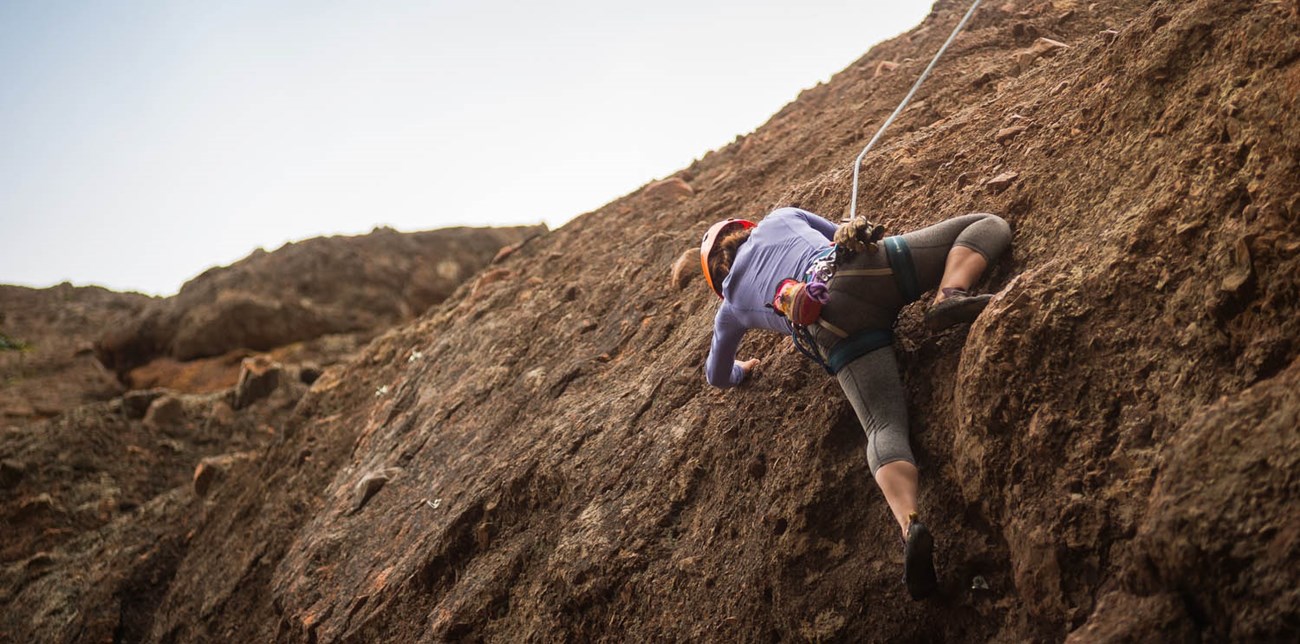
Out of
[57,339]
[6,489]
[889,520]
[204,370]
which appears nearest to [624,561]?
[889,520]

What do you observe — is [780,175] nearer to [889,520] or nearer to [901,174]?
[901,174]

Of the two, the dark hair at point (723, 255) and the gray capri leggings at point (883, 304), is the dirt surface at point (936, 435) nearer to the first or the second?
the gray capri leggings at point (883, 304)

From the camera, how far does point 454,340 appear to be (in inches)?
359

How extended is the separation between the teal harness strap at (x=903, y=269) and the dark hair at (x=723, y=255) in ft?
3.02

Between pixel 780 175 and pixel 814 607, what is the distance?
5.18 metres

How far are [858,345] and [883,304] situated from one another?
23cm

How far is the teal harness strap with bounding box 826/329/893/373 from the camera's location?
158 inches

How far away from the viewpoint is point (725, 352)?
4879 millimetres

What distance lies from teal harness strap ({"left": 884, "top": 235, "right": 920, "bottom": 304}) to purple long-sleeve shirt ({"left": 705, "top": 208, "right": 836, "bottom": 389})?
0.36 m

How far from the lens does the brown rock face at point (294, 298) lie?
15273mm

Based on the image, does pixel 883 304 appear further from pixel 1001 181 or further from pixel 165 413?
pixel 165 413

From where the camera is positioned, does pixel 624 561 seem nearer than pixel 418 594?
Yes

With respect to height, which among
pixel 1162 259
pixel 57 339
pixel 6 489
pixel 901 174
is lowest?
pixel 1162 259

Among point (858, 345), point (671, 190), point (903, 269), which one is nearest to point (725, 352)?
point (858, 345)
